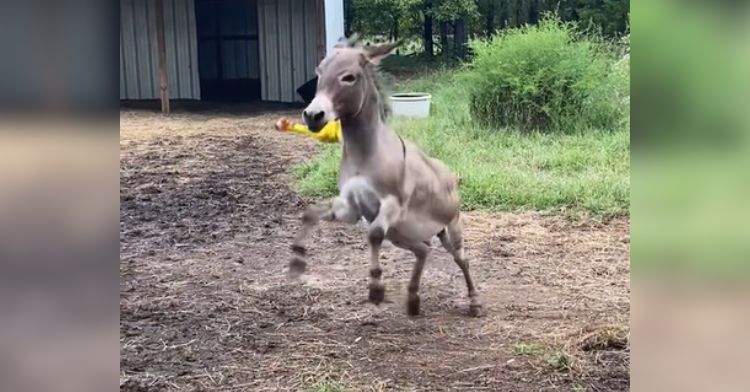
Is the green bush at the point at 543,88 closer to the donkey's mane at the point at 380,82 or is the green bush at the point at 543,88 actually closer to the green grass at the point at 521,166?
the green grass at the point at 521,166

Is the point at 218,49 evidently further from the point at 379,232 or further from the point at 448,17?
the point at 379,232

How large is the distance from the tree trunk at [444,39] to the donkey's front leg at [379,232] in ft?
34.4

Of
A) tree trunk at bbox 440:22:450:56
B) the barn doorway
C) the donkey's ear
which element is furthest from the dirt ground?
tree trunk at bbox 440:22:450:56

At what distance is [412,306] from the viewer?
365 cm

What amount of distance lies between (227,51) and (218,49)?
5.2 inches

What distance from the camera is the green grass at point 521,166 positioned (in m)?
5.55

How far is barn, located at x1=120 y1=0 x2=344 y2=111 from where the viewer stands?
1047 cm

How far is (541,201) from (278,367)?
287 cm

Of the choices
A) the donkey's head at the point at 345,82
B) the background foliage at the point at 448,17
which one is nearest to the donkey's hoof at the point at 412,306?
the donkey's head at the point at 345,82

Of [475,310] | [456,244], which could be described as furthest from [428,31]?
[456,244]

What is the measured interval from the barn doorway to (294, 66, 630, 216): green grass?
14.6 feet

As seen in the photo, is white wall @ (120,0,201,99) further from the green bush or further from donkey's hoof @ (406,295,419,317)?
donkey's hoof @ (406,295,419,317)
